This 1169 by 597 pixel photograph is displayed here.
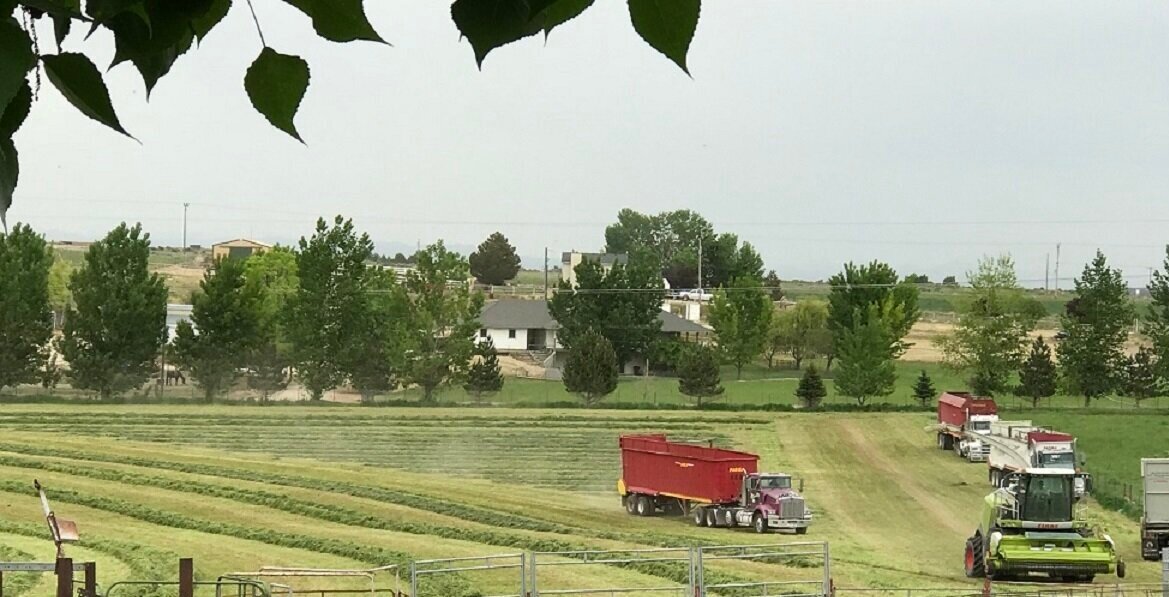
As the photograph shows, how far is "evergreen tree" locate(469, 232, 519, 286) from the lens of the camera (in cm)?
13338

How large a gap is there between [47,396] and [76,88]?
60782 millimetres

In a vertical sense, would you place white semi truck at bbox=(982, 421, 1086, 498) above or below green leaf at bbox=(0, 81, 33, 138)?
below

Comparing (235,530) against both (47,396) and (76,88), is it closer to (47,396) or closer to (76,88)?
(76,88)

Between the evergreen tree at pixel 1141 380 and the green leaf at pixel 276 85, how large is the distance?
229 feet

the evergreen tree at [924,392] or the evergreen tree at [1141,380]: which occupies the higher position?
the evergreen tree at [1141,380]

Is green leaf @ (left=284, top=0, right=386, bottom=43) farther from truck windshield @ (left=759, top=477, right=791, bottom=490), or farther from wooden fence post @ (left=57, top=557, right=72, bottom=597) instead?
truck windshield @ (left=759, top=477, right=791, bottom=490)

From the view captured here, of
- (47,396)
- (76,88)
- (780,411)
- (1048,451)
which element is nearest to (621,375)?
(780,411)

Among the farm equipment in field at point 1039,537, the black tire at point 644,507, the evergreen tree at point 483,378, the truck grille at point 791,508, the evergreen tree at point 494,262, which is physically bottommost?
the black tire at point 644,507

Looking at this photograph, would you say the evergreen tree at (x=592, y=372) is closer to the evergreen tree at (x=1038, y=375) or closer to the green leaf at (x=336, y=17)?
the evergreen tree at (x=1038, y=375)

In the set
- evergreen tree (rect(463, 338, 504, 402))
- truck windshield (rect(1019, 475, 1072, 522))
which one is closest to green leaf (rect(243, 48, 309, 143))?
truck windshield (rect(1019, 475, 1072, 522))

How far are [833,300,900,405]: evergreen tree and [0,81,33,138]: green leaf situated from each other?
65.1 m

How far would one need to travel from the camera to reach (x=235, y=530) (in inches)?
1109

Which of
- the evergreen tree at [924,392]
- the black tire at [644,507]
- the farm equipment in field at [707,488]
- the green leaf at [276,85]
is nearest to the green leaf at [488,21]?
the green leaf at [276,85]

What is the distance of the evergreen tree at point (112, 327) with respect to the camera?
5869cm
